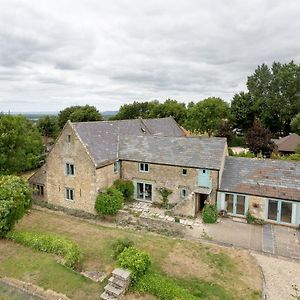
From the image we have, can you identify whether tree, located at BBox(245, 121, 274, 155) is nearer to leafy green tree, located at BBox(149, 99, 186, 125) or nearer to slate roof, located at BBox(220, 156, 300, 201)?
slate roof, located at BBox(220, 156, 300, 201)

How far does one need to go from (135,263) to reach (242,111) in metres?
62.4

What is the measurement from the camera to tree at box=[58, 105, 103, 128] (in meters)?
73.0

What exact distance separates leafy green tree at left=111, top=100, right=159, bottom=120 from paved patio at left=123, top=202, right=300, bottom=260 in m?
62.2

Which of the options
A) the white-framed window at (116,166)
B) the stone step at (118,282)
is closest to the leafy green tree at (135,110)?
the white-framed window at (116,166)

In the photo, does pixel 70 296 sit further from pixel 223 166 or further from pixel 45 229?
pixel 223 166

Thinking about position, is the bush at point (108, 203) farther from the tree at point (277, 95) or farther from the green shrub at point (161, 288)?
the tree at point (277, 95)

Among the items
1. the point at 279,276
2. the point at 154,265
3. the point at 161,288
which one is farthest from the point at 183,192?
the point at 161,288

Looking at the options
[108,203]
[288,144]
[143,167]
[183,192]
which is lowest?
[108,203]

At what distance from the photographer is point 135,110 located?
85.7m

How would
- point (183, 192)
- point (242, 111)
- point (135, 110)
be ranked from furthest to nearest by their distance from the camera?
point (135, 110) < point (242, 111) < point (183, 192)

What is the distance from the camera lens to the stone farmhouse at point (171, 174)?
79.3 ft

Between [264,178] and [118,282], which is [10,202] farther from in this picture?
[264,178]

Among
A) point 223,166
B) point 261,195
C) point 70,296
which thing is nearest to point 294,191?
point 261,195

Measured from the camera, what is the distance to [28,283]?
1395 centimetres
